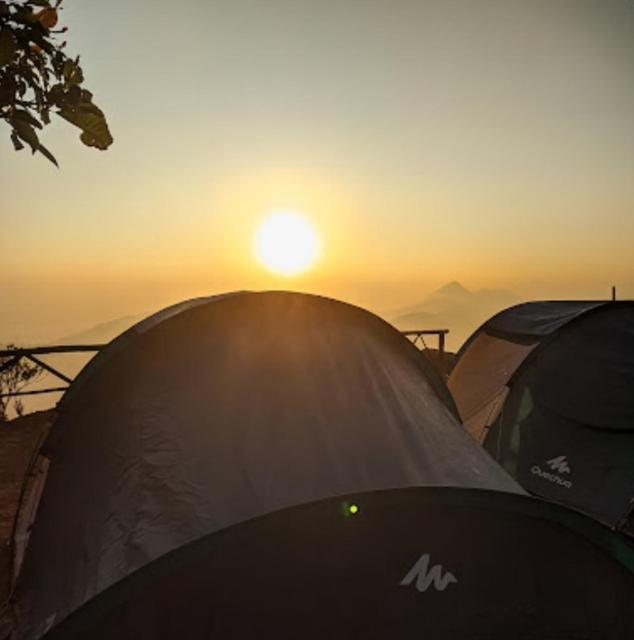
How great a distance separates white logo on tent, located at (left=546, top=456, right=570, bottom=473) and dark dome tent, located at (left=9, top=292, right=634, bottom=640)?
2.51m

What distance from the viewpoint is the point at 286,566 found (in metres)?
2.38

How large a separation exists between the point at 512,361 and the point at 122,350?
465 cm

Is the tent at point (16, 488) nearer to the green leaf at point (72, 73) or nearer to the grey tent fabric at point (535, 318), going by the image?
the green leaf at point (72, 73)

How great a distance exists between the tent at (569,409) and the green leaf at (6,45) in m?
5.68

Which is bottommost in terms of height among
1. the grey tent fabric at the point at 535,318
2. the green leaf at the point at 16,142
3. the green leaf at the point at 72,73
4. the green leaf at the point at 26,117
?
the grey tent fabric at the point at 535,318

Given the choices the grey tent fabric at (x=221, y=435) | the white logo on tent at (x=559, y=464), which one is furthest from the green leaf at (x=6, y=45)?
the white logo on tent at (x=559, y=464)

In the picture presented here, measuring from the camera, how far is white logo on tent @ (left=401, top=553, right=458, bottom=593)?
2.48 metres

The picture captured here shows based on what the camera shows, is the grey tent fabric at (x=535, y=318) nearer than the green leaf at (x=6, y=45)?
No

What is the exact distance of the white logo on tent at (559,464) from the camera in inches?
230

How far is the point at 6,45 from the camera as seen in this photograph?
1.61 metres

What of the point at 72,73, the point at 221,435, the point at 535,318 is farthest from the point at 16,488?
the point at 535,318

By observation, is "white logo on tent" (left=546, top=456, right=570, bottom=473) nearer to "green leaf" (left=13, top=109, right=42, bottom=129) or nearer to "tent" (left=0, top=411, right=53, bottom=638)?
"tent" (left=0, top=411, right=53, bottom=638)

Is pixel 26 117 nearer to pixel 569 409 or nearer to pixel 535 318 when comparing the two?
pixel 569 409

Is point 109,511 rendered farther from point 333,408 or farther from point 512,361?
point 512,361
